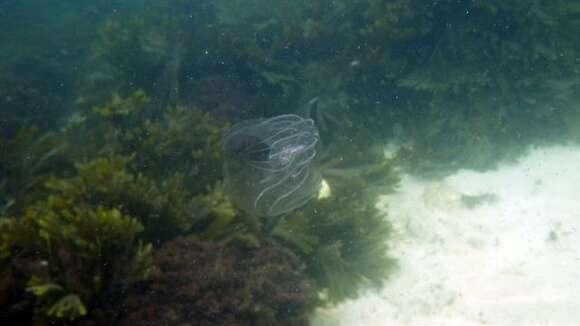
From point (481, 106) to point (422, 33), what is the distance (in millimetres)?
1573

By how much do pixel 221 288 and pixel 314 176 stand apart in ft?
5.75

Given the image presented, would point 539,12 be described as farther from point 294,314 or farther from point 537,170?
point 294,314

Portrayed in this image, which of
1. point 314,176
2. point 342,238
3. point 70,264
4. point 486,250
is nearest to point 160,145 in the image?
point 314,176

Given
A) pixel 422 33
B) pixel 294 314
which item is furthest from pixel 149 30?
pixel 294 314

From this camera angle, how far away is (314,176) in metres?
4.63

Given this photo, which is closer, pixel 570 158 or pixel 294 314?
pixel 294 314

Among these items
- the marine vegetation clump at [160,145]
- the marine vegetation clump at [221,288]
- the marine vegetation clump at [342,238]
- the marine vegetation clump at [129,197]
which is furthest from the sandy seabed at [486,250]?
the marine vegetation clump at [160,145]

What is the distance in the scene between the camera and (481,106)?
6.51 m

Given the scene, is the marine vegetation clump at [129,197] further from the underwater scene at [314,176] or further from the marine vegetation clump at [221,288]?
the marine vegetation clump at [221,288]

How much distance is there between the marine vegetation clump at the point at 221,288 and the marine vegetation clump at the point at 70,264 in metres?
0.20

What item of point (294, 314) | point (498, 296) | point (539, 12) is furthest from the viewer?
point (539, 12)

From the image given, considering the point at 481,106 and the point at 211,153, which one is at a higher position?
the point at 481,106

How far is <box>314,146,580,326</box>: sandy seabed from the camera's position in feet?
14.2

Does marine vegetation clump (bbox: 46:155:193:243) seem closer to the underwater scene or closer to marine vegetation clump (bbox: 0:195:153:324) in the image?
the underwater scene
